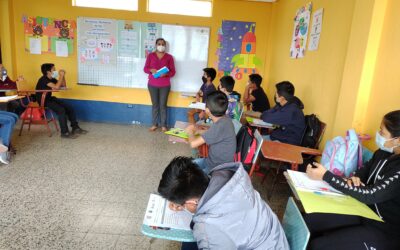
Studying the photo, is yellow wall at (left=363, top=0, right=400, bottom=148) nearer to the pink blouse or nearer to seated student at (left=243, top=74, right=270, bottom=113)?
seated student at (left=243, top=74, right=270, bottom=113)

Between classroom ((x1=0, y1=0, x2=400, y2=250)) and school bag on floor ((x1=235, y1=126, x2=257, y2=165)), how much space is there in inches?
8.8

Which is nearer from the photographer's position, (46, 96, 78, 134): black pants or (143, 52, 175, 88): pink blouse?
(46, 96, 78, 134): black pants

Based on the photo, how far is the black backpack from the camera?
2920mm

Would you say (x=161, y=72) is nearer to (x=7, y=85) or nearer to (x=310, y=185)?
(x=7, y=85)

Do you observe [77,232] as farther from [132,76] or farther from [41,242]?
[132,76]

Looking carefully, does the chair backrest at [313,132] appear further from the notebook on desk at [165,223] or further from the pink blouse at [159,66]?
the pink blouse at [159,66]

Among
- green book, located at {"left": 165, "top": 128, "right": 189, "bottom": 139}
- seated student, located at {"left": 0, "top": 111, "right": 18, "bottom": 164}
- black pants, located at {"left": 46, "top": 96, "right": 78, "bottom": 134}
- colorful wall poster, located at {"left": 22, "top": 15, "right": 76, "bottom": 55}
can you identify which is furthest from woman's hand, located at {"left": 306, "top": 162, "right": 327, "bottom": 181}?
colorful wall poster, located at {"left": 22, "top": 15, "right": 76, "bottom": 55}

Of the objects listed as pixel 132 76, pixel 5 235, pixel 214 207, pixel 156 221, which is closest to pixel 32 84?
pixel 132 76

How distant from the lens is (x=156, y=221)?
4.24 ft

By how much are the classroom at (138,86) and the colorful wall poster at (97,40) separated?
0.02m

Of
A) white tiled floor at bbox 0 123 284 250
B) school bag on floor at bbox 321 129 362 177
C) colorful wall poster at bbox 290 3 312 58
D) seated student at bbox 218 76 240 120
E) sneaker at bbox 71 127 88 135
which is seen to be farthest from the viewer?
sneaker at bbox 71 127 88 135

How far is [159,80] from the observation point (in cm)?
511

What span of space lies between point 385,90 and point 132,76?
421 centimetres

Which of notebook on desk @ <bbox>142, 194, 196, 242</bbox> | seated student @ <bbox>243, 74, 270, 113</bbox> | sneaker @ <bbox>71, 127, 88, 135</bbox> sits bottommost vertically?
sneaker @ <bbox>71, 127, 88, 135</bbox>
